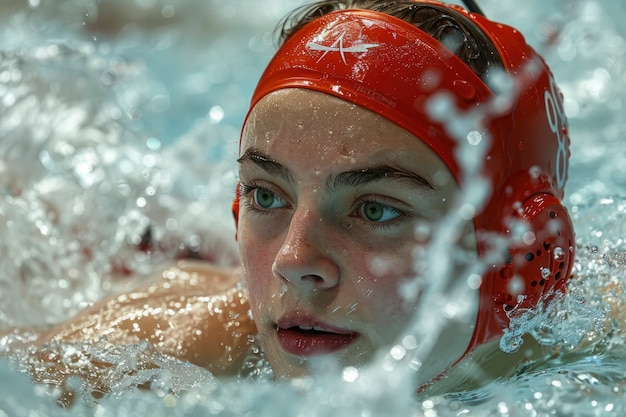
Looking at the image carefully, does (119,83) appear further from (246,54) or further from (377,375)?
(377,375)

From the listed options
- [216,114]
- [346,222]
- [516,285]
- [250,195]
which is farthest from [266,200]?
[216,114]

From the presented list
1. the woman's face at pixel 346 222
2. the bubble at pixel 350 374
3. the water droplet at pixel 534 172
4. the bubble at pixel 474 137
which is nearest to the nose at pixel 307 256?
the woman's face at pixel 346 222

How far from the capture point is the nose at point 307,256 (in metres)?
1.31

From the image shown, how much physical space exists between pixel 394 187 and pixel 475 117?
0.59 feet

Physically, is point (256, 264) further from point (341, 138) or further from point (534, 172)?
point (534, 172)

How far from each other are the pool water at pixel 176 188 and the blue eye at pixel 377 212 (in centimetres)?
21

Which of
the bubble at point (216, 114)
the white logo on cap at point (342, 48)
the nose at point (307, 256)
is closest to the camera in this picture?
the nose at point (307, 256)

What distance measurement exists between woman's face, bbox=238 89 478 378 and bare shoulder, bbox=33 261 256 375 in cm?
37

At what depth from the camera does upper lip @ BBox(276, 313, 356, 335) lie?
4.42ft

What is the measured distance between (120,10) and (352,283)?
11.5 ft

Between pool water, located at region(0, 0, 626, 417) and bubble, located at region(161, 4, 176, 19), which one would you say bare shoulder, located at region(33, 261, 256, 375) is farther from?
bubble, located at region(161, 4, 176, 19)

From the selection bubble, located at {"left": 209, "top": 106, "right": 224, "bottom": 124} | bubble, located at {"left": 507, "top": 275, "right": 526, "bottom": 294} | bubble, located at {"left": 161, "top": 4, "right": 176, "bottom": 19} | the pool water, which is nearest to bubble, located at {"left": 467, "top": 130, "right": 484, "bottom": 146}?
bubble, located at {"left": 507, "top": 275, "right": 526, "bottom": 294}

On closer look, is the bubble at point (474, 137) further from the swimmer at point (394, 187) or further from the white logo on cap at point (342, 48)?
the white logo on cap at point (342, 48)

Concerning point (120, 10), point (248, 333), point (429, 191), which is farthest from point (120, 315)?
point (120, 10)
